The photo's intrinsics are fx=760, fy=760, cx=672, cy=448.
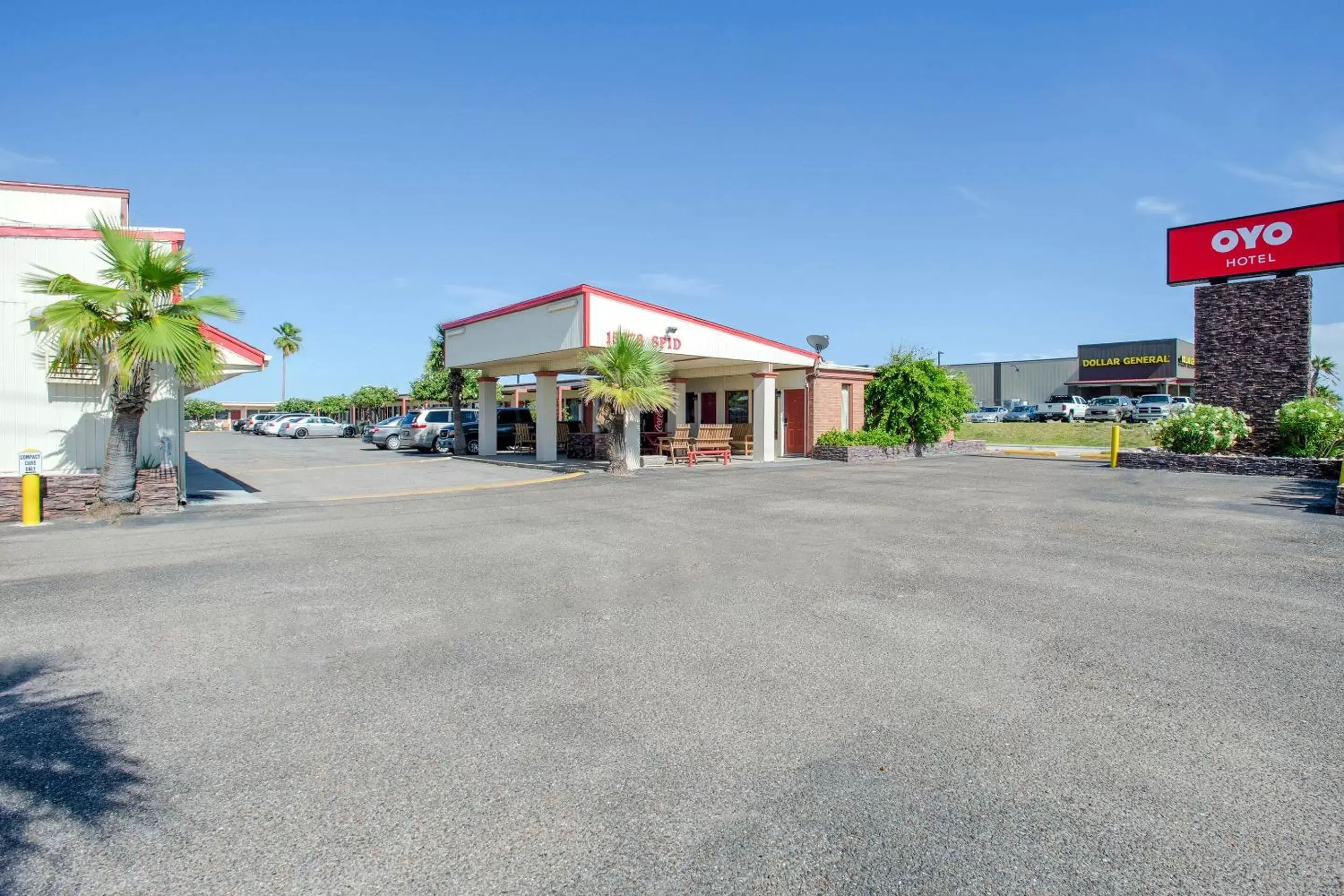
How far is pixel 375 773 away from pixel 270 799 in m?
0.43

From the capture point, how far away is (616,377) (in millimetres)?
A: 17750

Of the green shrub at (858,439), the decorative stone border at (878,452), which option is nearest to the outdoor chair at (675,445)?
the decorative stone border at (878,452)

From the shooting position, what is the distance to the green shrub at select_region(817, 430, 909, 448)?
23719 mm

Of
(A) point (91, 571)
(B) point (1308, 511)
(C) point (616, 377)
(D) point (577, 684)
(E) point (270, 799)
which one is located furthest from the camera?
(C) point (616, 377)

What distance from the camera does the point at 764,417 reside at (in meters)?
23.4

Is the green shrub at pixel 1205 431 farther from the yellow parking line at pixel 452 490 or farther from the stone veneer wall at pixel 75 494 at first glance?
the stone veneer wall at pixel 75 494

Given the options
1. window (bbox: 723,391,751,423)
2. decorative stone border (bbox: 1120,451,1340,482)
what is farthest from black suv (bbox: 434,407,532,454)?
decorative stone border (bbox: 1120,451,1340,482)

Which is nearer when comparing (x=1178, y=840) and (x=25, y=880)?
(x=25, y=880)

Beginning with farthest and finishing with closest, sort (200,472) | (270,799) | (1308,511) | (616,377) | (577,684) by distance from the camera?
(200,472) → (616,377) → (1308,511) → (577,684) → (270,799)

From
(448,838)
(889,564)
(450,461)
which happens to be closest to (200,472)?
(450,461)

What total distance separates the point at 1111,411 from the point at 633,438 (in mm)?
35408

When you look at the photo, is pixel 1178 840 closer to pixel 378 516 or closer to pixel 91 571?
pixel 91 571

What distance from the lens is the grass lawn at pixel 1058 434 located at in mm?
32000

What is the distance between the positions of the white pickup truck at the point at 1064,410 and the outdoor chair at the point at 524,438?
113ft
